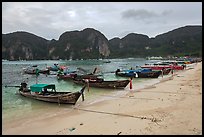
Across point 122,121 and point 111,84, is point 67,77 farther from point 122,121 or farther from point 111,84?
point 122,121

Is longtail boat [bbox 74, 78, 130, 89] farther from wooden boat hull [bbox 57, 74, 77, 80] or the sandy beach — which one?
wooden boat hull [bbox 57, 74, 77, 80]

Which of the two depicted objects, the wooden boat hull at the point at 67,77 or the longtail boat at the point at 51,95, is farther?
the wooden boat hull at the point at 67,77

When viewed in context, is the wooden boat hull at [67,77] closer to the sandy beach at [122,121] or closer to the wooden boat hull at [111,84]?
the wooden boat hull at [111,84]

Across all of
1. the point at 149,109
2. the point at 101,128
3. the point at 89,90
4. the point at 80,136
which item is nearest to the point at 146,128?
the point at 101,128

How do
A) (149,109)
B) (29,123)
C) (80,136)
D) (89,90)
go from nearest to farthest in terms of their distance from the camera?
(80,136) < (29,123) < (149,109) < (89,90)

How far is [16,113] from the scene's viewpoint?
16250 millimetres

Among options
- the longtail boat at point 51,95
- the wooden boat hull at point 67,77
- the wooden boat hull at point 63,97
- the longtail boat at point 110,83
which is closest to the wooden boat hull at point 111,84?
the longtail boat at point 110,83

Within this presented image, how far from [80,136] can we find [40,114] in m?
6.30

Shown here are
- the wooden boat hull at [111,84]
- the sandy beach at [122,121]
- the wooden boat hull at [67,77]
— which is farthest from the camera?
the wooden boat hull at [67,77]

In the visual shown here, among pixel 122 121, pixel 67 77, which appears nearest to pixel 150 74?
pixel 67 77

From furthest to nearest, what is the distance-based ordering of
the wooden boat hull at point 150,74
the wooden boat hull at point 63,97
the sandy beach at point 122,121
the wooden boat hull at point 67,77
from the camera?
the wooden boat hull at point 150,74 < the wooden boat hull at point 67,77 < the wooden boat hull at point 63,97 < the sandy beach at point 122,121

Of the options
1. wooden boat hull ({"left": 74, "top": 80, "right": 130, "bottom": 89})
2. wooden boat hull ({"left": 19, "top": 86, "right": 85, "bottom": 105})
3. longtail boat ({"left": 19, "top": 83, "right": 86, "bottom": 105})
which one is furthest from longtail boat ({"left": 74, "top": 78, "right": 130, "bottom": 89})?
wooden boat hull ({"left": 19, "top": 86, "right": 85, "bottom": 105})

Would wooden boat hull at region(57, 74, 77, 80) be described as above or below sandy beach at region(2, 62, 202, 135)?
above

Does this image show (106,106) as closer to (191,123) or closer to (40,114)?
(40,114)
